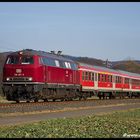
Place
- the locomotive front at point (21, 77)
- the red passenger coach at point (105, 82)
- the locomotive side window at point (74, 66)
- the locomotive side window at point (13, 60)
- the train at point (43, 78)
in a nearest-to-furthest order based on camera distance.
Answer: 1. the locomotive front at point (21, 77)
2. the train at point (43, 78)
3. the locomotive side window at point (13, 60)
4. the locomotive side window at point (74, 66)
5. the red passenger coach at point (105, 82)

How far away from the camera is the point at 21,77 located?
29.8 metres

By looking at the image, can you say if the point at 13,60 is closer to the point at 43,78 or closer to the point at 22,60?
the point at 22,60

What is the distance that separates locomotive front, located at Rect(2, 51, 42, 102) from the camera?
29391mm

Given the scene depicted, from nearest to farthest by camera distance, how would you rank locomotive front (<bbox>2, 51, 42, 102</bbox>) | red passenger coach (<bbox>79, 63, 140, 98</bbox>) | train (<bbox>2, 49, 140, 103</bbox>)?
locomotive front (<bbox>2, 51, 42, 102</bbox>) < train (<bbox>2, 49, 140, 103</bbox>) < red passenger coach (<bbox>79, 63, 140, 98</bbox>)

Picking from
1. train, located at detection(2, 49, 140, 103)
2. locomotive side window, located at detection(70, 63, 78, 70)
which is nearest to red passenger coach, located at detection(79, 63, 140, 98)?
train, located at detection(2, 49, 140, 103)

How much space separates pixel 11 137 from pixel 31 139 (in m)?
0.79

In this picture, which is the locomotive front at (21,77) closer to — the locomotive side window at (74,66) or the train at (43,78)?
the train at (43,78)

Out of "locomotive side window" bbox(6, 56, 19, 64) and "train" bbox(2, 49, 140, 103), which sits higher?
"locomotive side window" bbox(6, 56, 19, 64)

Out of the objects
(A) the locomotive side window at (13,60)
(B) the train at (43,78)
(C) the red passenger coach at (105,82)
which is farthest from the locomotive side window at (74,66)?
(A) the locomotive side window at (13,60)

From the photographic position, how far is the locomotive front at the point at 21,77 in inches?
1157

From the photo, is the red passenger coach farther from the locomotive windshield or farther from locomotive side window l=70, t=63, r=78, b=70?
the locomotive windshield

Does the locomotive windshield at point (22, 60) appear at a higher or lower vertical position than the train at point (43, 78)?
higher

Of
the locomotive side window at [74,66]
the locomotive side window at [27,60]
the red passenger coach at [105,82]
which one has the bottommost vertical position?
the red passenger coach at [105,82]

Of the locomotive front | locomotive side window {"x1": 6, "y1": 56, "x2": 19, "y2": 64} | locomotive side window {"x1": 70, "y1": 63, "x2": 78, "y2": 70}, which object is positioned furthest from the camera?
locomotive side window {"x1": 70, "y1": 63, "x2": 78, "y2": 70}
